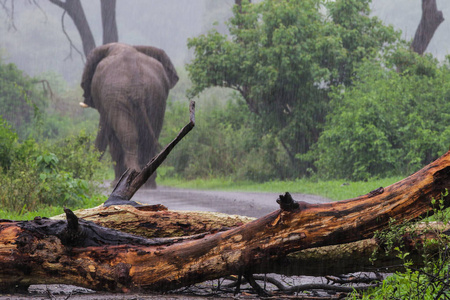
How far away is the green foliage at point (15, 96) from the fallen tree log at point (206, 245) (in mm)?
32529

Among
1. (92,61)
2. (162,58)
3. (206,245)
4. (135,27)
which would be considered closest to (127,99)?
(92,61)

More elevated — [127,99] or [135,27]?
[135,27]

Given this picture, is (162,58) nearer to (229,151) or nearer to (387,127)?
(229,151)

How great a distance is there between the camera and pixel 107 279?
14.2 feet

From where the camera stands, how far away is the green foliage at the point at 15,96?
37.1 meters

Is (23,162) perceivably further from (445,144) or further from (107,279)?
(445,144)

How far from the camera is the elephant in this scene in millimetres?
16773

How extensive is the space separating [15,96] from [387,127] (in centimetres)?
2737

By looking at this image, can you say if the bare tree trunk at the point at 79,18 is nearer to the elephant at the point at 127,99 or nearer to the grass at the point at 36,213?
the elephant at the point at 127,99

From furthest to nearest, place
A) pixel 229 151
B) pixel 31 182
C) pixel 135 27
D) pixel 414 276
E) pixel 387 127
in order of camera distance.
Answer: pixel 135 27, pixel 229 151, pixel 387 127, pixel 31 182, pixel 414 276

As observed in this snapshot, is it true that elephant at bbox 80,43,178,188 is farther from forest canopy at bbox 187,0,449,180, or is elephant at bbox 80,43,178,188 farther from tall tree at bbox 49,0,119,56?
tall tree at bbox 49,0,119,56

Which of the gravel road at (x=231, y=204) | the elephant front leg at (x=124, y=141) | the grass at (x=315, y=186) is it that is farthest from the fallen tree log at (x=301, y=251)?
the elephant front leg at (x=124, y=141)

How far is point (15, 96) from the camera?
127ft

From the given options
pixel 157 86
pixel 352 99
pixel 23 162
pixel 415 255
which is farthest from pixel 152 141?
pixel 415 255
